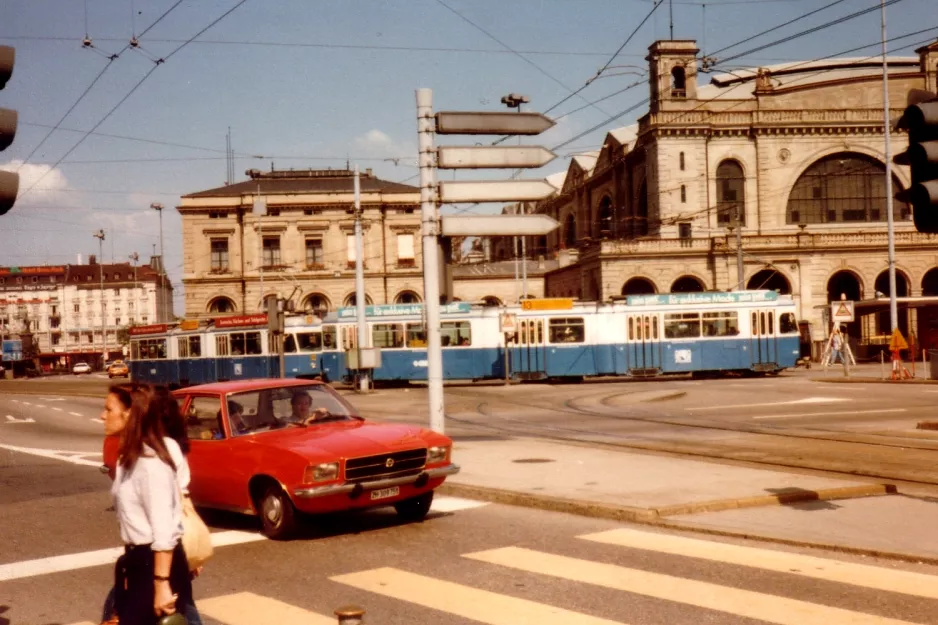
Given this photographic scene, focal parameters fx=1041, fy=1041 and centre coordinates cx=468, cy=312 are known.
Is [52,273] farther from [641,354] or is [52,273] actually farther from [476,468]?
[476,468]

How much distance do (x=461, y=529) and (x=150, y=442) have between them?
562 cm

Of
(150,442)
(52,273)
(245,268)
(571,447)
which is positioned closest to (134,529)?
(150,442)

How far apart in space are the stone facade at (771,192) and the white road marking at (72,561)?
56903 mm

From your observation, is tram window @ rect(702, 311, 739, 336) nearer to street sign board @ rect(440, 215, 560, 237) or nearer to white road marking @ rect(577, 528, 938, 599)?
street sign board @ rect(440, 215, 560, 237)

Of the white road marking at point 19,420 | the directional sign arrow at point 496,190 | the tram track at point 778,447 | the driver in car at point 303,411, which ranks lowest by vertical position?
the white road marking at point 19,420

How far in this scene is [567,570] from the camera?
26.6 ft

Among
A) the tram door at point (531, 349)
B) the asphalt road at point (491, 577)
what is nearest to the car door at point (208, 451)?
the asphalt road at point (491, 577)

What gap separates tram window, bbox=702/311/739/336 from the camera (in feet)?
138

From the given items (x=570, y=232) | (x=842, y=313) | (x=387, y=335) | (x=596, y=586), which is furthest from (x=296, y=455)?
(x=570, y=232)

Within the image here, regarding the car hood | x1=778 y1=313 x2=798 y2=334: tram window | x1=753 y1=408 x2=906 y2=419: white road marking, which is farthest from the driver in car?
x1=778 y1=313 x2=798 y2=334: tram window

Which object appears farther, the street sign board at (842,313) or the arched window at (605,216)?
the arched window at (605,216)

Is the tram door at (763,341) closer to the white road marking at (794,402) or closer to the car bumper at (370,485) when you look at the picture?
the white road marking at (794,402)

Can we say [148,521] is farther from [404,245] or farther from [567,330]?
[404,245]

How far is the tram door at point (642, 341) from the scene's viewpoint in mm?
42125
